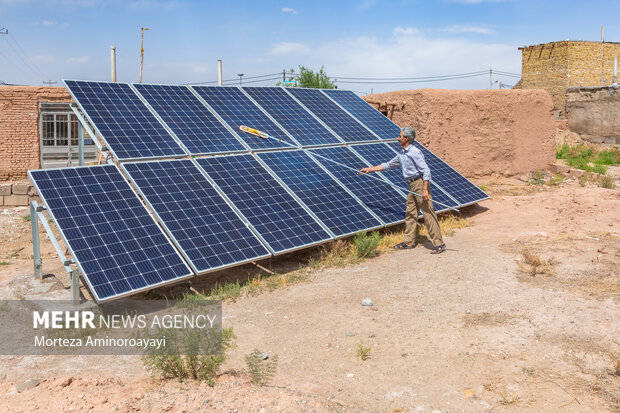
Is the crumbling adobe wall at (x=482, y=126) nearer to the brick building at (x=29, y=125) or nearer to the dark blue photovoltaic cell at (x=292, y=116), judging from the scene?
the dark blue photovoltaic cell at (x=292, y=116)

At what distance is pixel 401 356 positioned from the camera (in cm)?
505

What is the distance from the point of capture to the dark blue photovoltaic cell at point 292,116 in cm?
1011

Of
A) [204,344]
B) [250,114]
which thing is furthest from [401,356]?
[250,114]

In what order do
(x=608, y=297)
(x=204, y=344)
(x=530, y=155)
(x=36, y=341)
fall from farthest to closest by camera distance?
(x=530, y=155) → (x=608, y=297) → (x=36, y=341) → (x=204, y=344)

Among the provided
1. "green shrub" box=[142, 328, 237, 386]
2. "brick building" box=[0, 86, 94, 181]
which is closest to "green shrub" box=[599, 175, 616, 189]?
"green shrub" box=[142, 328, 237, 386]

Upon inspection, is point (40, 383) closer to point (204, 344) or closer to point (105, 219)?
point (204, 344)

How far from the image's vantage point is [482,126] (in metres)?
13.7

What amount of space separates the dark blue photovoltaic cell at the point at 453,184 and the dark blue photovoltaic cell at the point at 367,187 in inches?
57.4

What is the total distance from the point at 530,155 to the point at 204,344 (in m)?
11.8

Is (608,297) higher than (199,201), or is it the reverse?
(199,201)

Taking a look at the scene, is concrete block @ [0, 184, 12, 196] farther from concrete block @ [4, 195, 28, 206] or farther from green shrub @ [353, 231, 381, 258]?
green shrub @ [353, 231, 381, 258]

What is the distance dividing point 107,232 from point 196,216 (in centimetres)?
120

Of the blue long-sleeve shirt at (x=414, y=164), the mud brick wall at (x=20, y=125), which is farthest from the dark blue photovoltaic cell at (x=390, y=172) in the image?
the mud brick wall at (x=20, y=125)

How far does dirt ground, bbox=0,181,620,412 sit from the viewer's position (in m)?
4.21
